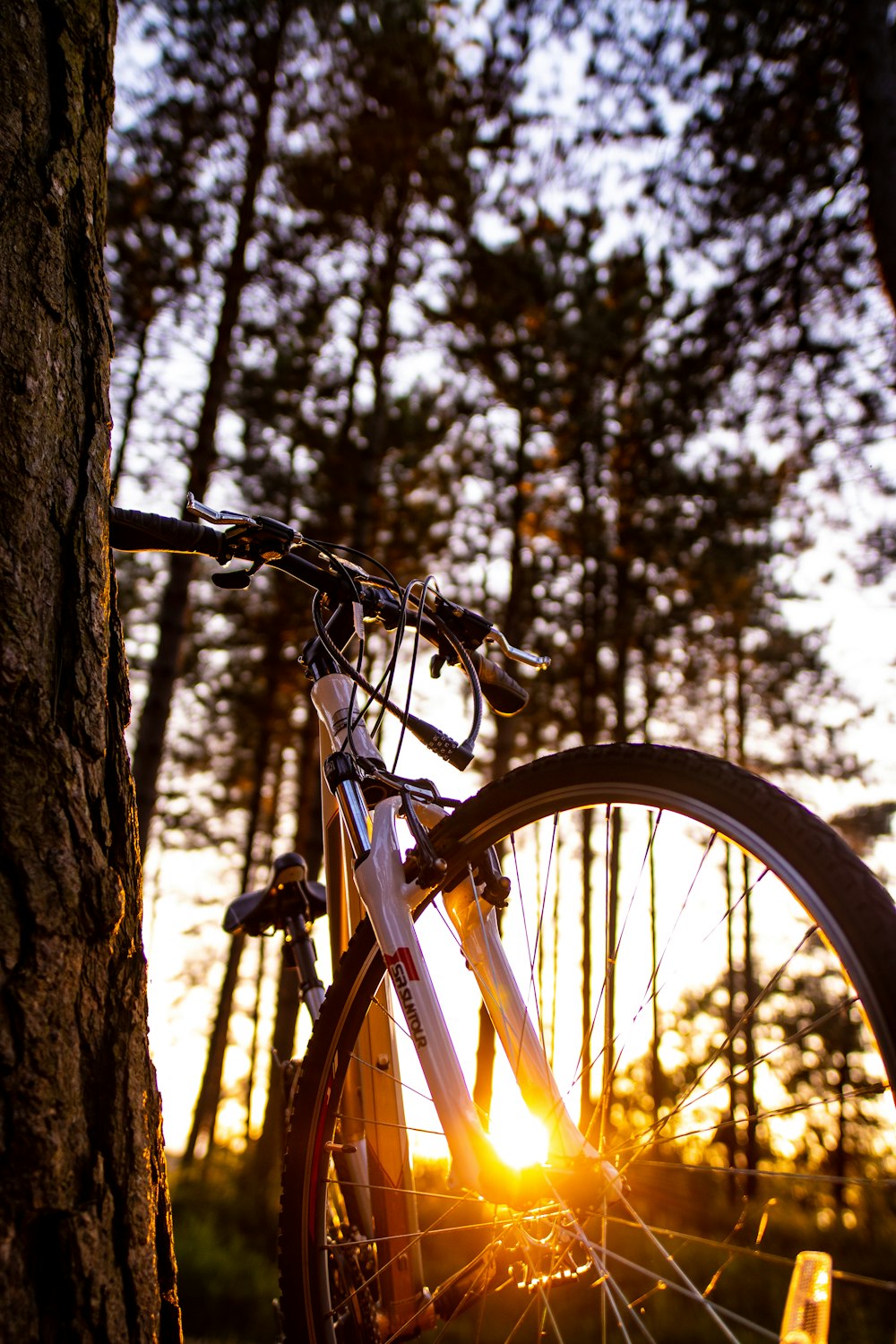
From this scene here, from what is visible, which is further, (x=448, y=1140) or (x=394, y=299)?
(x=394, y=299)

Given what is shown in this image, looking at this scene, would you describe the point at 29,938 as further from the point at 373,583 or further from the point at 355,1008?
the point at 373,583

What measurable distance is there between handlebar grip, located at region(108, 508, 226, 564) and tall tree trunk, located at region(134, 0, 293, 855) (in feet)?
16.8

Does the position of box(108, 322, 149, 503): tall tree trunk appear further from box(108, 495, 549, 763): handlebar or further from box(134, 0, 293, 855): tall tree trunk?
box(108, 495, 549, 763): handlebar

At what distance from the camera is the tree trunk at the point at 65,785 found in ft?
3.72

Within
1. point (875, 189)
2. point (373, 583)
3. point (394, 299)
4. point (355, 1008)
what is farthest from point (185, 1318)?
point (394, 299)

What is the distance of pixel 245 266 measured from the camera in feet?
25.8

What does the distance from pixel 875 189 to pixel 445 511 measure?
8.29 metres

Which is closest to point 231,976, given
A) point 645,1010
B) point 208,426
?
point 208,426

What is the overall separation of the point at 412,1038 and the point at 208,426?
6784 mm

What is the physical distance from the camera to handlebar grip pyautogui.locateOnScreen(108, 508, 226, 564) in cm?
163

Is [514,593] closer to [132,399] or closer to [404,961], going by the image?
[132,399]

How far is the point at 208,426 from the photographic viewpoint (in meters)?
7.36

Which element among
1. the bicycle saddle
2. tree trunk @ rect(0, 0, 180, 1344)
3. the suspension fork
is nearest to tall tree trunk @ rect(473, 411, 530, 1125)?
the bicycle saddle

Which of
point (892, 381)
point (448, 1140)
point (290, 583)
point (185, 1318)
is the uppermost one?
point (290, 583)
